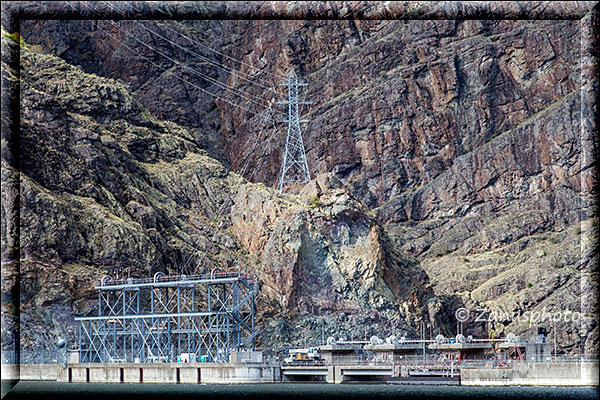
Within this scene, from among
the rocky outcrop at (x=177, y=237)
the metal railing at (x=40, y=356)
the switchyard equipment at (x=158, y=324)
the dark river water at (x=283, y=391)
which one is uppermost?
the rocky outcrop at (x=177, y=237)

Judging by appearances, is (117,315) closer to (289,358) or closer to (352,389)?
(289,358)

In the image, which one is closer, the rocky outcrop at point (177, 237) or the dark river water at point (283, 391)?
the dark river water at point (283, 391)

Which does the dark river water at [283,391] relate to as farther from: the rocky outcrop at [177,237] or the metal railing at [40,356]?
the rocky outcrop at [177,237]

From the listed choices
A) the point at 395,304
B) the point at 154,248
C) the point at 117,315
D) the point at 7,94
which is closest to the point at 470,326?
the point at 395,304

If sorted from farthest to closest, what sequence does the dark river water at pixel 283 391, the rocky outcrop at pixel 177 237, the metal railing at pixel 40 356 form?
the rocky outcrop at pixel 177 237 < the metal railing at pixel 40 356 < the dark river water at pixel 283 391

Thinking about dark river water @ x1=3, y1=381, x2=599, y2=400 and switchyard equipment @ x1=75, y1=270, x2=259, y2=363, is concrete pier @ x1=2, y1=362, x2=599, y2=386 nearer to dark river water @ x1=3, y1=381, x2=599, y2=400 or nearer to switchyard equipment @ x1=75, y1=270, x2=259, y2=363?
dark river water @ x1=3, y1=381, x2=599, y2=400

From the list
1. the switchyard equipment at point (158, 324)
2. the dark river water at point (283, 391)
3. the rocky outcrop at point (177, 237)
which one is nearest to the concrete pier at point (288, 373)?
the dark river water at point (283, 391)
